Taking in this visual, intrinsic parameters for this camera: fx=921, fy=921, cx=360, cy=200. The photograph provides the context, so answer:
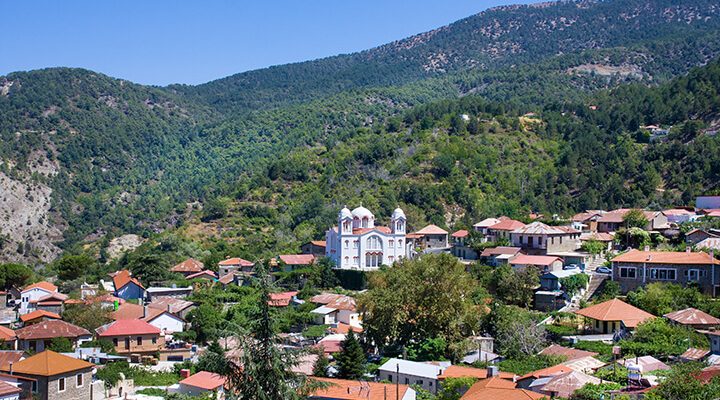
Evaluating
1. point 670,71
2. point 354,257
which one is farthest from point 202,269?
point 670,71

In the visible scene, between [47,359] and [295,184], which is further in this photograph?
[295,184]

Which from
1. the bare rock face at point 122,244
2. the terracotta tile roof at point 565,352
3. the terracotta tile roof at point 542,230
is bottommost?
the terracotta tile roof at point 565,352

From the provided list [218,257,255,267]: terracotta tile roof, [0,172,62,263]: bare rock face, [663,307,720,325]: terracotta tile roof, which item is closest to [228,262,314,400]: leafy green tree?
[663,307,720,325]: terracotta tile roof

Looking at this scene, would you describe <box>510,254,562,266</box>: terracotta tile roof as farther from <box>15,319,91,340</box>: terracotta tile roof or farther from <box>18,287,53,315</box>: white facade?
<box>18,287,53,315</box>: white facade

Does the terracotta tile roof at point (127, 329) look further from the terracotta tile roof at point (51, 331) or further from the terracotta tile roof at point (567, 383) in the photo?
the terracotta tile roof at point (567, 383)

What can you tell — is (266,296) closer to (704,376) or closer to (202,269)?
(704,376)

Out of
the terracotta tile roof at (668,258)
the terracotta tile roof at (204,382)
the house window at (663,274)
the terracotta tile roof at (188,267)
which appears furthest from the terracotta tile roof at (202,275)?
the house window at (663,274)
